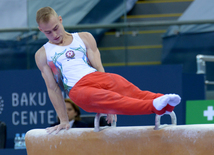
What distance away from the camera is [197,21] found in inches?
228

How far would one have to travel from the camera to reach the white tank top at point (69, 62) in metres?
2.78

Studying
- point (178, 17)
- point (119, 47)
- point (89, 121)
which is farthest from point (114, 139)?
point (178, 17)

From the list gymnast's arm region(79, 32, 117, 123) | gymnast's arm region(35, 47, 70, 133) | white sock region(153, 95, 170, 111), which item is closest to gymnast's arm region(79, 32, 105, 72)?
gymnast's arm region(79, 32, 117, 123)

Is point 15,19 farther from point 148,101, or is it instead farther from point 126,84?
point 148,101

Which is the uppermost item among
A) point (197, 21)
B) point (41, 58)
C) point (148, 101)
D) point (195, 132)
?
point (197, 21)

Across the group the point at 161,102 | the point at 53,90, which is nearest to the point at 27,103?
the point at 53,90

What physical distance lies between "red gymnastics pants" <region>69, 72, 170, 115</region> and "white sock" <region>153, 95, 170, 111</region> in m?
0.03

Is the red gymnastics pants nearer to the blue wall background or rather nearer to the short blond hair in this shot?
the short blond hair

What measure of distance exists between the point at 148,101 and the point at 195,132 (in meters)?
0.51

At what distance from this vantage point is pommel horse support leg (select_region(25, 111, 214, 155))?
2537 millimetres

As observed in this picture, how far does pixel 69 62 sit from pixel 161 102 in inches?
38.5

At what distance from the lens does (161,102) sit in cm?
227

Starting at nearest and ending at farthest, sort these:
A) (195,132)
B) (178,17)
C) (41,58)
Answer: (195,132) < (41,58) < (178,17)

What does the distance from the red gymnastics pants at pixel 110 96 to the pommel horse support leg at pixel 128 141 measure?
0.98ft
